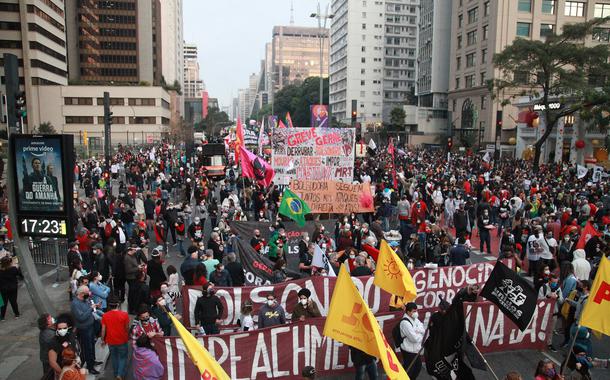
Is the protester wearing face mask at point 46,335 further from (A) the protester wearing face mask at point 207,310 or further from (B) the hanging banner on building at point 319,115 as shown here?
Answer: (B) the hanging banner on building at point 319,115

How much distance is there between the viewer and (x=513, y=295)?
7.25 metres

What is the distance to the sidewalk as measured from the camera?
8580 millimetres

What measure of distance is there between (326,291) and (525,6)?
6134 centimetres

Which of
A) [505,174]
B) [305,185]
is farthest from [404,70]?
[305,185]

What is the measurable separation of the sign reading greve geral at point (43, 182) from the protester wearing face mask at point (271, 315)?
12.8 ft

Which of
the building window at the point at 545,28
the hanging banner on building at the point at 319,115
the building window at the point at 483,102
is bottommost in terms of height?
the hanging banner on building at the point at 319,115

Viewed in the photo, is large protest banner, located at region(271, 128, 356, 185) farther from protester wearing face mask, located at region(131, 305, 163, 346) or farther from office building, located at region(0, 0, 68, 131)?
office building, located at region(0, 0, 68, 131)

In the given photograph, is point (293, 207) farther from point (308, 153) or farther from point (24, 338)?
point (24, 338)

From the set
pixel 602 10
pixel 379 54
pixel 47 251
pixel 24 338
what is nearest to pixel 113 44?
pixel 379 54

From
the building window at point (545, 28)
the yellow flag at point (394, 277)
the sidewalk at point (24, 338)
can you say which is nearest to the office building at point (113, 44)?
the building window at point (545, 28)

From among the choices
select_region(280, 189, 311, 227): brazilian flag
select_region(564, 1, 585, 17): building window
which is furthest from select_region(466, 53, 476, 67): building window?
select_region(280, 189, 311, 227): brazilian flag

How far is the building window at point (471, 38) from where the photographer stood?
2554 inches

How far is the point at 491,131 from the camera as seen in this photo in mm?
61688

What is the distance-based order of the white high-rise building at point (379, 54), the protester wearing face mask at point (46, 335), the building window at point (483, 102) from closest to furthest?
the protester wearing face mask at point (46, 335) → the building window at point (483, 102) → the white high-rise building at point (379, 54)
